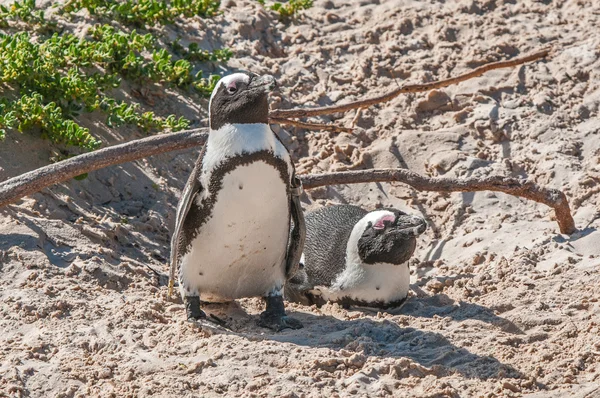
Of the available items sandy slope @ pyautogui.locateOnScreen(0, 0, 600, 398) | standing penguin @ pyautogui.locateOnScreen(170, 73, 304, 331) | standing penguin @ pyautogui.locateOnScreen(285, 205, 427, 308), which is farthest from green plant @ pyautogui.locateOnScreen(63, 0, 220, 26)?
standing penguin @ pyautogui.locateOnScreen(170, 73, 304, 331)

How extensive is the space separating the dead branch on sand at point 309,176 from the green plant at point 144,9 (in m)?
1.80

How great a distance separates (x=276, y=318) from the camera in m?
5.07

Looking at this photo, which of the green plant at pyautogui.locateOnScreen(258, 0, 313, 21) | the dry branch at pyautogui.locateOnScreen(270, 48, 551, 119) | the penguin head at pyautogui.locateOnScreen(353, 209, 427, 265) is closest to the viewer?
the penguin head at pyautogui.locateOnScreen(353, 209, 427, 265)

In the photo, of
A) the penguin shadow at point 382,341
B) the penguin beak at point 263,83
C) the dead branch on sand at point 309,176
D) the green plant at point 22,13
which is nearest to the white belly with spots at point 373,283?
the penguin shadow at point 382,341

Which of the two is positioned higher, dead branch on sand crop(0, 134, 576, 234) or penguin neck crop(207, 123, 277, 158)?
penguin neck crop(207, 123, 277, 158)

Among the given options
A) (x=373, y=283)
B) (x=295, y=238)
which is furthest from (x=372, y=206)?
(x=295, y=238)

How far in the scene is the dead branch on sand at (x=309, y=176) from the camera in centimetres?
568

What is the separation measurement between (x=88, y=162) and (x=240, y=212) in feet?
4.35

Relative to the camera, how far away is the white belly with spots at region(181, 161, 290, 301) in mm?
4859

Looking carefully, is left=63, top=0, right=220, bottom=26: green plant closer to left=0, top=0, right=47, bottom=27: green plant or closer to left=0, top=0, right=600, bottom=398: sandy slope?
left=0, top=0, right=600, bottom=398: sandy slope

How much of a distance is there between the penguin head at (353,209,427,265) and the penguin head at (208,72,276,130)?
1241mm

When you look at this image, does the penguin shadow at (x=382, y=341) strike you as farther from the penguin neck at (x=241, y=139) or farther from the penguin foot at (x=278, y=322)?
the penguin neck at (x=241, y=139)

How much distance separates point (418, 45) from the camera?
27.2ft

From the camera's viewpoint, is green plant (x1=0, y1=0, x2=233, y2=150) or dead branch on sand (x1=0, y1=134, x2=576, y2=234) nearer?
dead branch on sand (x1=0, y1=134, x2=576, y2=234)
